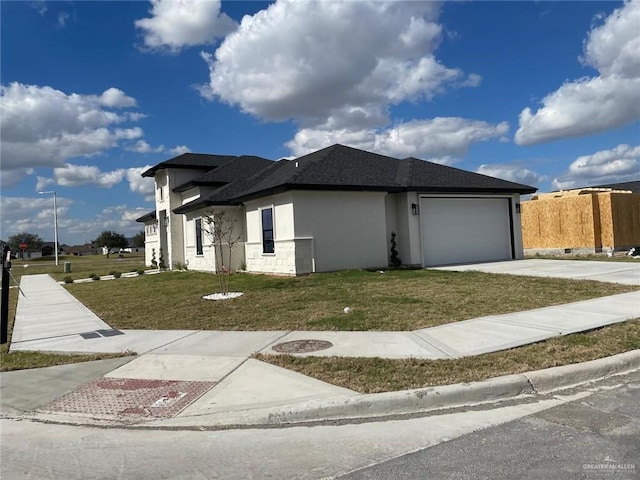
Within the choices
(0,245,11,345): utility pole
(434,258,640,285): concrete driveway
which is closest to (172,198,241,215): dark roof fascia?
(434,258,640,285): concrete driveway

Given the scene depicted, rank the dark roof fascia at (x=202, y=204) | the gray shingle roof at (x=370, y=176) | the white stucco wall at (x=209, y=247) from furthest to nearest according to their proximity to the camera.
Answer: the white stucco wall at (x=209, y=247), the dark roof fascia at (x=202, y=204), the gray shingle roof at (x=370, y=176)

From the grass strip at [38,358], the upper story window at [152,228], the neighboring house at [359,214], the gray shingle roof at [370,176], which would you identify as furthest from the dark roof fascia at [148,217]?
the grass strip at [38,358]

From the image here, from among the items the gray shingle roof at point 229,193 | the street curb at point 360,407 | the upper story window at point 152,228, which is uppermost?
the gray shingle roof at point 229,193

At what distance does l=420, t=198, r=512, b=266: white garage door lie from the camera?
20.9 metres

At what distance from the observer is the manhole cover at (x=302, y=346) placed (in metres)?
7.50

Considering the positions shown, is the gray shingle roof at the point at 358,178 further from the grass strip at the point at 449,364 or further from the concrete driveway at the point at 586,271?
the grass strip at the point at 449,364

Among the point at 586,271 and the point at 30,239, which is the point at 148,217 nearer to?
the point at 586,271

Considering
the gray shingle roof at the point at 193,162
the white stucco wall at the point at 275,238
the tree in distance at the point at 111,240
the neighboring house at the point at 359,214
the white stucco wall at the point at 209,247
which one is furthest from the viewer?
the tree in distance at the point at 111,240

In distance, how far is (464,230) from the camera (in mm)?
21828

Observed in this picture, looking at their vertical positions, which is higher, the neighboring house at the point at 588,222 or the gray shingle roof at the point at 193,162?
the gray shingle roof at the point at 193,162

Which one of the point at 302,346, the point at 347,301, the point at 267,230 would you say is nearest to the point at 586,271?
the point at 347,301

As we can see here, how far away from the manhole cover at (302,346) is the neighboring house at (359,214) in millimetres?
9780

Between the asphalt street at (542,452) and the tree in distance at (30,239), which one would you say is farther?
the tree in distance at (30,239)

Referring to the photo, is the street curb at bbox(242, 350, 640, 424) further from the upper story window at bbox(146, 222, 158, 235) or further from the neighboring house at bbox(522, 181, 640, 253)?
the upper story window at bbox(146, 222, 158, 235)
